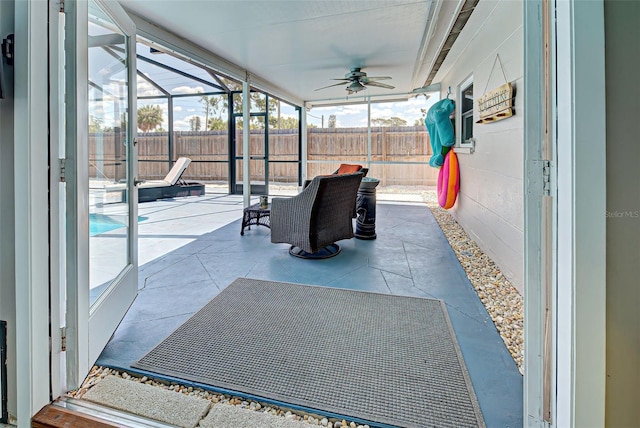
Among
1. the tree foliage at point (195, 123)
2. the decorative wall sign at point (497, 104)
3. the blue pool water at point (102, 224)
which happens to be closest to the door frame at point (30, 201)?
the blue pool water at point (102, 224)

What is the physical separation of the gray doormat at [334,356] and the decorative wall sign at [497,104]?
186 cm

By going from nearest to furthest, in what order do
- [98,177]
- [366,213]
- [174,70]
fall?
[98,177] < [366,213] < [174,70]

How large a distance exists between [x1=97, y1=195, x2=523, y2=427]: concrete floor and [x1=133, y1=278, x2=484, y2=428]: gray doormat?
11cm

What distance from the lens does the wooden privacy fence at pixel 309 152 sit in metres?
9.56

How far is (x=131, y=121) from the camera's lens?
2.34 m

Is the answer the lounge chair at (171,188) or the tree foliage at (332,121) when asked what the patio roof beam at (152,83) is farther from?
the tree foliage at (332,121)

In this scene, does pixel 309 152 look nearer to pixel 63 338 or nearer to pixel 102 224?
pixel 102 224

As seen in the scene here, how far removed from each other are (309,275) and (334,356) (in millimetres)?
1402

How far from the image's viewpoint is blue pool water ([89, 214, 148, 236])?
1967 mm

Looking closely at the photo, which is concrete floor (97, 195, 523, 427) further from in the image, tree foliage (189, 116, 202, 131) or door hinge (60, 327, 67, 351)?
tree foliage (189, 116, 202, 131)

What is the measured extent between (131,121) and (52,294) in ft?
4.42

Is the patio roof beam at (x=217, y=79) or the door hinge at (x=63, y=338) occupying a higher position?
the patio roof beam at (x=217, y=79)

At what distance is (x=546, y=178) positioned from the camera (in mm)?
1046

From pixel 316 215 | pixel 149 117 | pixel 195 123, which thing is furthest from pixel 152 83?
pixel 316 215
